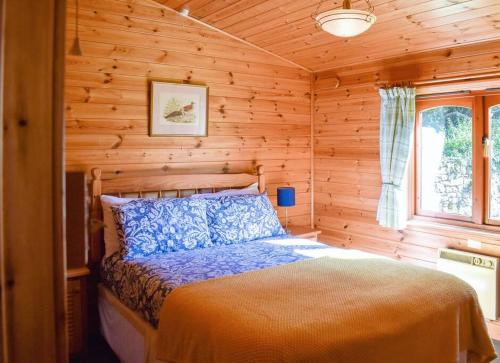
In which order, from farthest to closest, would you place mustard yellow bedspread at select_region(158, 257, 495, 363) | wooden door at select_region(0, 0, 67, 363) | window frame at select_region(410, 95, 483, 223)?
window frame at select_region(410, 95, 483, 223) → mustard yellow bedspread at select_region(158, 257, 495, 363) → wooden door at select_region(0, 0, 67, 363)

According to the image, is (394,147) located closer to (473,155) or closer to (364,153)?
(364,153)

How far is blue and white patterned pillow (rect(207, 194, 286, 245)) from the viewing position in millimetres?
3484

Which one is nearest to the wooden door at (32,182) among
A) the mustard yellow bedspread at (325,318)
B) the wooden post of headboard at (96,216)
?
the mustard yellow bedspread at (325,318)

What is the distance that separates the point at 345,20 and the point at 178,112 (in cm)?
184

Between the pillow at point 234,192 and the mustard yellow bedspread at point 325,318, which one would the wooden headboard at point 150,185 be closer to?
the pillow at point 234,192

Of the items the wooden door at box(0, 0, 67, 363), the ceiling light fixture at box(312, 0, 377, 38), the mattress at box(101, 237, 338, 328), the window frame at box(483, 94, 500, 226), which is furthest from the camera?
the window frame at box(483, 94, 500, 226)

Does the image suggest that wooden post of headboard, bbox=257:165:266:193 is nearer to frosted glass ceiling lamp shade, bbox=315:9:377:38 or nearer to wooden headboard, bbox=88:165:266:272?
wooden headboard, bbox=88:165:266:272

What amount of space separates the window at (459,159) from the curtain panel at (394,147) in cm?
19

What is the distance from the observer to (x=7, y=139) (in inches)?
30.3

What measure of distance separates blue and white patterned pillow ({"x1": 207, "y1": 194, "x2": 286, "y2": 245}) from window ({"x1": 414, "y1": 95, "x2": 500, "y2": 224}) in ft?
4.47

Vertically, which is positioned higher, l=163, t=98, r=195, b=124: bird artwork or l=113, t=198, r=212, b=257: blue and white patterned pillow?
l=163, t=98, r=195, b=124: bird artwork

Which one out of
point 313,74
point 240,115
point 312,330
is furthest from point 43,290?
point 313,74

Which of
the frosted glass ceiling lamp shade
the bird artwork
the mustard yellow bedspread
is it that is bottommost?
the mustard yellow bedspread

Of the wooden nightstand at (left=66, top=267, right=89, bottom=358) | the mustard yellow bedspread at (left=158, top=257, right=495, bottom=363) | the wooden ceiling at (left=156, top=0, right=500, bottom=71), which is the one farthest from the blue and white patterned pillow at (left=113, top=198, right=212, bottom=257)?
the wooden ceiling at (left=156, top=0, right=500, bottom=71)
